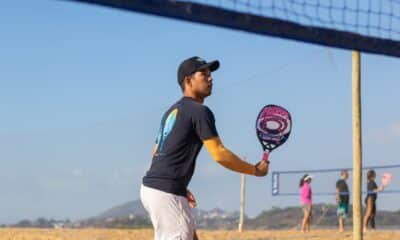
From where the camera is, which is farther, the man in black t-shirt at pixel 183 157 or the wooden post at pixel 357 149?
the wooden post at pixel 357 149

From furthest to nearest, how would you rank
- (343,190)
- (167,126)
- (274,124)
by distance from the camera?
(343,190)
(274,124)
(167,126)

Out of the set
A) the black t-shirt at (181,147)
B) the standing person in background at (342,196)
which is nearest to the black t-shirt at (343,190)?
the standing person in background at (342,196)

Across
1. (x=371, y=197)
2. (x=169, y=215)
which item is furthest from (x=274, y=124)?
(x=371, y=197)

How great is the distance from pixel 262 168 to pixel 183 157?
Answer: 51 centimetres

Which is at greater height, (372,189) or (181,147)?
(181,147)

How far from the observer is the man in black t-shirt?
5.82 meters

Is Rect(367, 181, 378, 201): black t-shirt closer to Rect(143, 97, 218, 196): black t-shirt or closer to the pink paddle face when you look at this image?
the pink paddle face

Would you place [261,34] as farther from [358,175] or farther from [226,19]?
[358,175]

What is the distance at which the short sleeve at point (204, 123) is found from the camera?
19.0 feet

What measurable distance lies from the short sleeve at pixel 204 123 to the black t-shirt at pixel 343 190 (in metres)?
14.1

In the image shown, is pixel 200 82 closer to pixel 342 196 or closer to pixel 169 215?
pixel 169 215

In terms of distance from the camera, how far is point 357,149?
13133 mm

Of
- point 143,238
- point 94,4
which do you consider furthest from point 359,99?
point 94,4

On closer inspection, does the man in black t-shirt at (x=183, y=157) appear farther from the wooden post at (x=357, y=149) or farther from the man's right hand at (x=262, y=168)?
the wooden post at (x=357, y=149)
